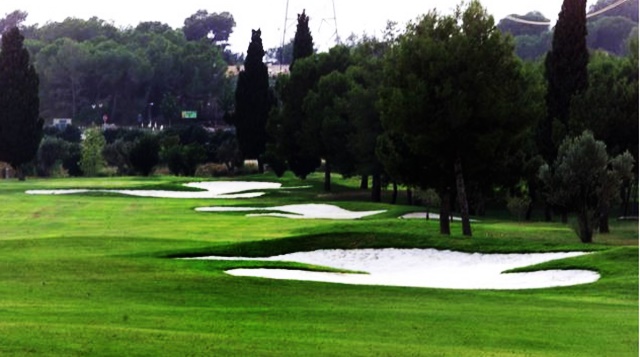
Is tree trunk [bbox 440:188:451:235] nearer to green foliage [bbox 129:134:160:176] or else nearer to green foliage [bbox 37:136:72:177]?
green foliage [bbox 129:134:160:176]

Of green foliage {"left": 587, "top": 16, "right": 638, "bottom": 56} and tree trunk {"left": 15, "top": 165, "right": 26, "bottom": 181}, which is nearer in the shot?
tree trunk {"left": 15, "top": 165, "right": 26, "bottom": 181}

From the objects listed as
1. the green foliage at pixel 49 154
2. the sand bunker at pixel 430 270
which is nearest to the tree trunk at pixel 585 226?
the sand bunker at pixel 430 270

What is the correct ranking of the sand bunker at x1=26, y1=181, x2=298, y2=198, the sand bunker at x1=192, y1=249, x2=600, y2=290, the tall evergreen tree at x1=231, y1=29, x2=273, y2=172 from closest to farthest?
the sand bunker at x1=192, y1=249, x2=600, y2=290 → the sand bunker at x1=26, y1=181, x2=298, y2=198 → the tall evergreen tree at x1=231, y1=29, x2=273, y2=172

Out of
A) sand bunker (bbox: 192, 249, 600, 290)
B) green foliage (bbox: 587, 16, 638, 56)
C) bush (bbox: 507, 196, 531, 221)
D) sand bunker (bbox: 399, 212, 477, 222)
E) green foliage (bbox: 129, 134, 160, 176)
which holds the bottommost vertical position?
sand bunker (bbox: 192, 249, 600, 290)

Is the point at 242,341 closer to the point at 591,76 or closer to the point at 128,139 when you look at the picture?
the point at 591,76

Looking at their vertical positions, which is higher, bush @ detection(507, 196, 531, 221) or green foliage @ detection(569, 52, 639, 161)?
green foliage @ detection(569, 52, 639, 161)

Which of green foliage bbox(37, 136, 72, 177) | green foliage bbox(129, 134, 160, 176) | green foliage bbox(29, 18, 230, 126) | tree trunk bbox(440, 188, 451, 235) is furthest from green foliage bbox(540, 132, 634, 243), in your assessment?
green foliage bbox(29, 18, 230, 126)

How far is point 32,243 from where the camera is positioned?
119 feet

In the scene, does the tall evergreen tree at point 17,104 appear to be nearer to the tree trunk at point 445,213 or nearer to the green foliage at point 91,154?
the green foliage at point 91,154

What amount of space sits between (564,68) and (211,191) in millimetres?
29309

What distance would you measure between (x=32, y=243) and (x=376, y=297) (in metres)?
15.4

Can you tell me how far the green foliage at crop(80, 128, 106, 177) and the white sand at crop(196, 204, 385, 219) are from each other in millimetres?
41901

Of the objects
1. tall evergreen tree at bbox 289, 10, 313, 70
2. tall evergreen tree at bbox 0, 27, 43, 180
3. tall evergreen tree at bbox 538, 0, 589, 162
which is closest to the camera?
tall evergreen tree at bbox 538, 0, 589, 162

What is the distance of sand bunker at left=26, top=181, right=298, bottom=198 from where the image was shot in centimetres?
7556
